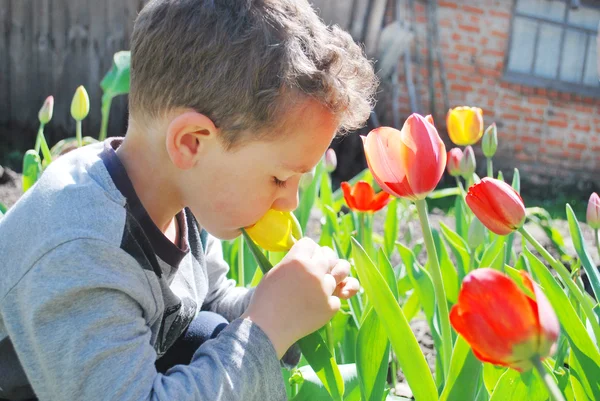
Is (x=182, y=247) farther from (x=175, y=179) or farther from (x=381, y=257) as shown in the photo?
(x=381, y=257)

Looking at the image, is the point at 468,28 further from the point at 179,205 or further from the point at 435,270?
the point at 435,270

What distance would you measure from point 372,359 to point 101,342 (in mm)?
363

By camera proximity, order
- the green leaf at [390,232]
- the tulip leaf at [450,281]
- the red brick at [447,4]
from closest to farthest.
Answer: the tulip leaf at [450,281]
the green leaf at [390,232]
the red brick at [447,4]

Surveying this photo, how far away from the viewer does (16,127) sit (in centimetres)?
455

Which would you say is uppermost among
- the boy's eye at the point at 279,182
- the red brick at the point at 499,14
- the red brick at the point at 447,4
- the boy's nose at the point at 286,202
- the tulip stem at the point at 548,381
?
the red brick at the point at 447,4

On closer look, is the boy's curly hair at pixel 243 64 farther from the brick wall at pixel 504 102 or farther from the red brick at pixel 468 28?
the red brick at pixel 468 28

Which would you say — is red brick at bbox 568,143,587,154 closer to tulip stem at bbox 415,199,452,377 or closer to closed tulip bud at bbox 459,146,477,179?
closed tulip bud at bbox 459,146,477,179

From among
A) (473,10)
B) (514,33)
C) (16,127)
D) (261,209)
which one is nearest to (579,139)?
(514,33)

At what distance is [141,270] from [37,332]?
0.51ft

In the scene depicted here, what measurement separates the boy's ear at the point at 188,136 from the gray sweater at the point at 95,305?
0.09 m

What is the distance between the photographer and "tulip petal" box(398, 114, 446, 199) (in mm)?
848

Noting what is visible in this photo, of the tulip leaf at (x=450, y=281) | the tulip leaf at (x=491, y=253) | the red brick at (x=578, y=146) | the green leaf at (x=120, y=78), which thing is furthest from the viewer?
the red brick at (x=578, y=146)

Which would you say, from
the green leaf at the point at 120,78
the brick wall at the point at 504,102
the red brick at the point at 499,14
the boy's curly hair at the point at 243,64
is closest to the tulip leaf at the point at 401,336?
the boy's curly hair at the point at 243,64

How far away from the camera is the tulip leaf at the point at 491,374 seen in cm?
101
